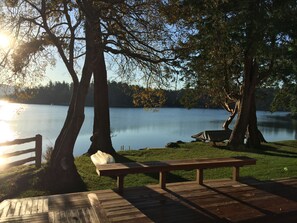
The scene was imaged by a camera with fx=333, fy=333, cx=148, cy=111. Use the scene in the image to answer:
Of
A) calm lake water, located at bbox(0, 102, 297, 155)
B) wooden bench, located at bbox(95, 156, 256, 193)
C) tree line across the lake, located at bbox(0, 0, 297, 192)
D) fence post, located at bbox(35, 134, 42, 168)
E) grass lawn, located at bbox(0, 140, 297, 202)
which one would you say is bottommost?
calm lake water, located at bbox(0, 102, 297, 155)

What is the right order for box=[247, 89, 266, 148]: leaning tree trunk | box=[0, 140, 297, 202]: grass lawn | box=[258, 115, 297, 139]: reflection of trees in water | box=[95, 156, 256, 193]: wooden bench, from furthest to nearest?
box=[258, 115, 297, 139]: reflection of trees in water → box=[247, 89, 266, 148]: leaning tree trunk → box=[0, 140, 297, 202]: grass lawn → box=[95, 156, 256, 193]: wooden bench

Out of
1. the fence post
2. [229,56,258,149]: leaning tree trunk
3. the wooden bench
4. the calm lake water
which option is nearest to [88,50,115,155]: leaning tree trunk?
the calm lake water

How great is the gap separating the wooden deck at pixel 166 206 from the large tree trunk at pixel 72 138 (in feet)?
10.7

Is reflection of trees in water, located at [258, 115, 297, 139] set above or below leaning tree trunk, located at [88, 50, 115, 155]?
below

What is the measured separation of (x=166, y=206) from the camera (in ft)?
16.7

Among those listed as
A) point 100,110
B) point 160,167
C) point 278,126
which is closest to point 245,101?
point 100,110

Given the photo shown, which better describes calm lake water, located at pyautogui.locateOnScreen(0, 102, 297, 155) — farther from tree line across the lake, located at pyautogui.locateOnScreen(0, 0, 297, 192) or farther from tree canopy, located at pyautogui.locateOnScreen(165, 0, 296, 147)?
tree canopy, located at pyautogui.locateOnScreen(165, 0, 296, 147)

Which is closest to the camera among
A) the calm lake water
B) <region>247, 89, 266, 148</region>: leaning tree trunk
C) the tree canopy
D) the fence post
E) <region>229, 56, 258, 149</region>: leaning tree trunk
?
the tree canopy

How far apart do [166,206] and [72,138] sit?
4.55m

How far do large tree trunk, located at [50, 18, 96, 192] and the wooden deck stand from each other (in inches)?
128

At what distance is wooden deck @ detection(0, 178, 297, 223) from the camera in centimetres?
443

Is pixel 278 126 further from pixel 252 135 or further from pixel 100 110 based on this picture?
pixel 100 110

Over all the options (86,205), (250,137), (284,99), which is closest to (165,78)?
(86,205)

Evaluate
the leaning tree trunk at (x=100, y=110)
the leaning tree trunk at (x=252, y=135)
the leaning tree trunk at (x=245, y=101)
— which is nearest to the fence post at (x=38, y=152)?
the leaning tree trunk at (x=100, y=110)
